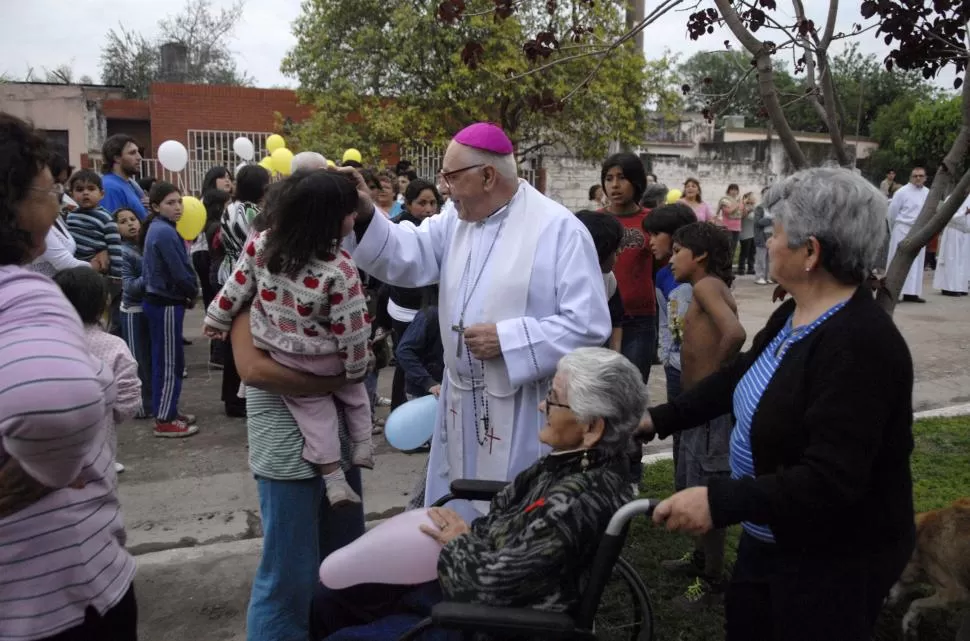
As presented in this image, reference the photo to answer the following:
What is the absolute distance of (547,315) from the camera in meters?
3.20

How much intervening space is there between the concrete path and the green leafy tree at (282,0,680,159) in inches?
370

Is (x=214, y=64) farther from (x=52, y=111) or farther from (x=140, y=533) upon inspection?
(x=140, y=533)

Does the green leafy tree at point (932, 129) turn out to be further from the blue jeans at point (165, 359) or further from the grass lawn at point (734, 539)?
the blue jeans at point (165, 359)

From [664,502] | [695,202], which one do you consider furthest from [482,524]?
[695,202]

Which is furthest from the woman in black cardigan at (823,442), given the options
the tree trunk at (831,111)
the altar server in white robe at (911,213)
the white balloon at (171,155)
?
the altar server in white robe at (911,213)

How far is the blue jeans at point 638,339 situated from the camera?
16.5ft

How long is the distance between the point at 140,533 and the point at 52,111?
18.6 m

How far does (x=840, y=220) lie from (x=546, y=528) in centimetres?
109

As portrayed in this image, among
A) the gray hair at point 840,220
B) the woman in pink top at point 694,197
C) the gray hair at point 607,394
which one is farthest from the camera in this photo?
the woman in pink top at point 694,197

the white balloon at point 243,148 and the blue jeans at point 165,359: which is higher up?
the white balloon at point 243,148

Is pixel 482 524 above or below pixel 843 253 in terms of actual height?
below

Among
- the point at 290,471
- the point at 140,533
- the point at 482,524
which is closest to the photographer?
the point at 482,524

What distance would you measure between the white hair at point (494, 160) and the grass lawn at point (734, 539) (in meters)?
1.99

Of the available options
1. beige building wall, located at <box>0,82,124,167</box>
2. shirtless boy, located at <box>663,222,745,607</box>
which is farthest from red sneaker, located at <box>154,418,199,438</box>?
beige building wall, located at <box>0,82,124,167</box>
